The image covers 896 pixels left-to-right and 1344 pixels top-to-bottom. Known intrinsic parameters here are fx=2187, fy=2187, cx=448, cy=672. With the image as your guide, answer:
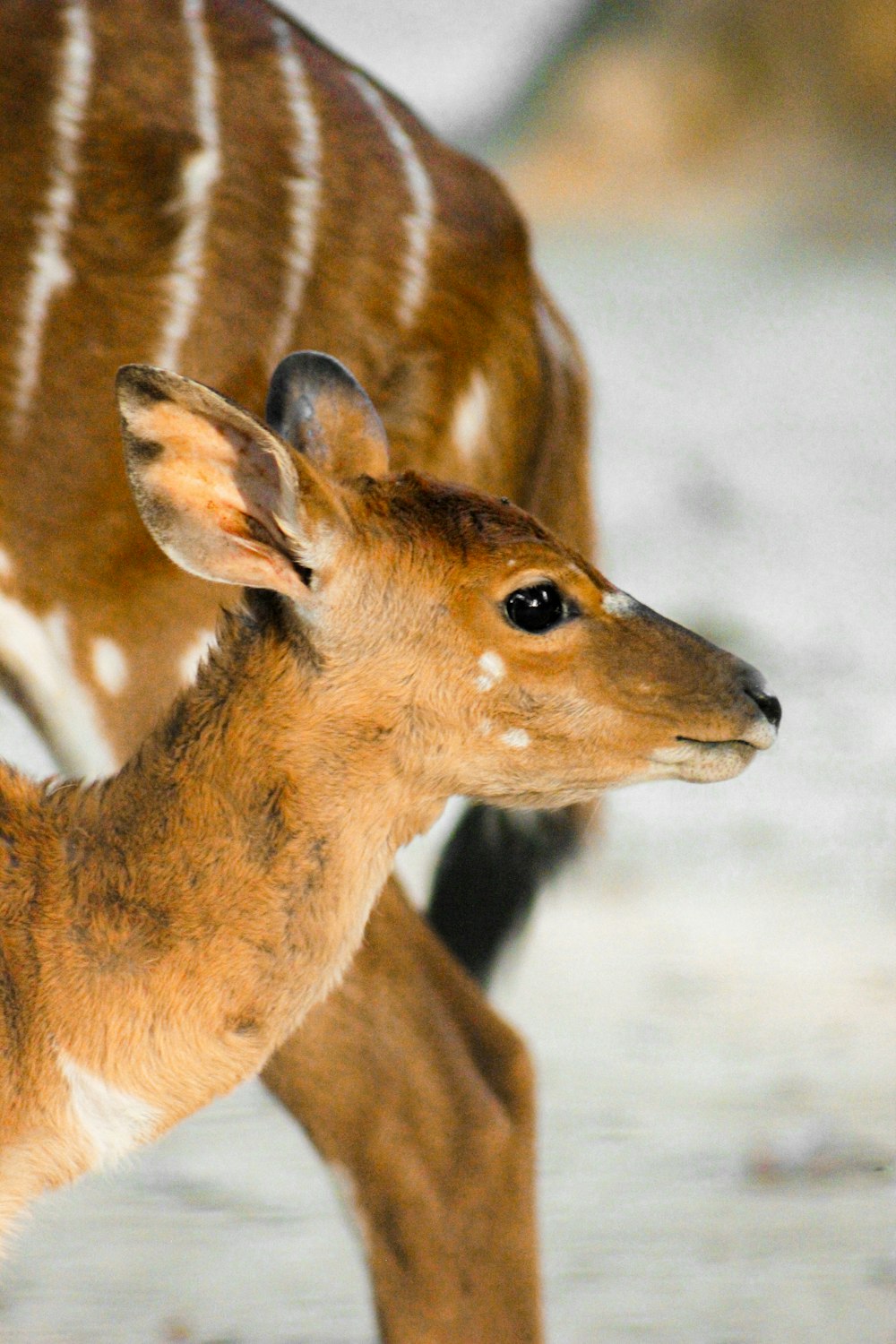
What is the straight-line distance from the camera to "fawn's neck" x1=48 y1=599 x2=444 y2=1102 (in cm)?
301

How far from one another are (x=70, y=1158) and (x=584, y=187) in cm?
1006

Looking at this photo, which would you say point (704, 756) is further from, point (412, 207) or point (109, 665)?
point (412, 207)

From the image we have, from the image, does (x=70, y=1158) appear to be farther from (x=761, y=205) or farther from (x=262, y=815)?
(x=761, y=205)

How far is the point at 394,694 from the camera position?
9.95 feet

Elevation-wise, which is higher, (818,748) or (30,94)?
(30,94)

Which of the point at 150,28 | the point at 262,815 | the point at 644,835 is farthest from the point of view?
the point at 644,835

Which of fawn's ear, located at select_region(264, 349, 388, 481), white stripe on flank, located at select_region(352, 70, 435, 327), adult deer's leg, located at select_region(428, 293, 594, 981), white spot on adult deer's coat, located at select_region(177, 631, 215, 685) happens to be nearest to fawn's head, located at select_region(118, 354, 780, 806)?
fawn's ear, located at select_region(264, 349, 388, 481)

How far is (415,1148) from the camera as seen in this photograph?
153 inches

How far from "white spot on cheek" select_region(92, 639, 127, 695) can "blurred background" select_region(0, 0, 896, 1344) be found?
111 cm

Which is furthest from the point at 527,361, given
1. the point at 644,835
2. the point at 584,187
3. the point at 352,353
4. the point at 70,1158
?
the point at 584,187

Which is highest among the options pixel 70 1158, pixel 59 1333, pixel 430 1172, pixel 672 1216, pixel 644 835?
pixel 70 1158

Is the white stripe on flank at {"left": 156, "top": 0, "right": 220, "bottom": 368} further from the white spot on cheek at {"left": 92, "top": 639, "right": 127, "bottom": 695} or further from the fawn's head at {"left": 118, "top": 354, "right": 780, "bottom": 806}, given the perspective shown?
the fawn's head at {"left": 118, "top": 354, "right": 780, "bottom": 806}

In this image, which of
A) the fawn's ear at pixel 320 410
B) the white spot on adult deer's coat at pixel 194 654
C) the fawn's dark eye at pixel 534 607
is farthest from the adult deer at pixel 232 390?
the fawn's dark eye at pixel 534 607

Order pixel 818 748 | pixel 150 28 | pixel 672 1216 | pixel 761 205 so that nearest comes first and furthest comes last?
pixel 150 28 < pixel 672 1216 < pixel 818 748 < pixel 761 205
